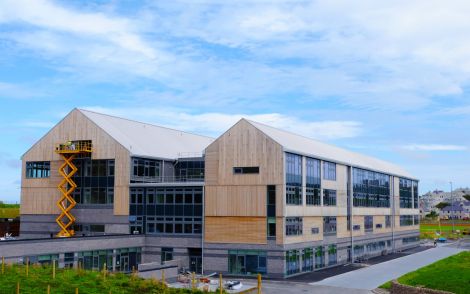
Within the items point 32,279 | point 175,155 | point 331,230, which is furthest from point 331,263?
point 32,279

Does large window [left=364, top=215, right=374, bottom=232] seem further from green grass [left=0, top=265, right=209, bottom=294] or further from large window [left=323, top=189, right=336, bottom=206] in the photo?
green grass [left=0, top=265, right=209, bottom=294]

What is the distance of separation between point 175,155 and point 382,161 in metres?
45.9

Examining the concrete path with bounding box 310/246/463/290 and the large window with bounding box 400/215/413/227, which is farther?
the large window with bounding box 400/215/413/227

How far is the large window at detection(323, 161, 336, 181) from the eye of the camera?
2739 inches

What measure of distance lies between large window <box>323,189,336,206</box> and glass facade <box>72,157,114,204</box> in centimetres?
2557

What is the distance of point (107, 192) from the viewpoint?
218 ft

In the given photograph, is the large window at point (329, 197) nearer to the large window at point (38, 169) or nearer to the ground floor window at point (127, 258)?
the ground floor window at point (127, 258)

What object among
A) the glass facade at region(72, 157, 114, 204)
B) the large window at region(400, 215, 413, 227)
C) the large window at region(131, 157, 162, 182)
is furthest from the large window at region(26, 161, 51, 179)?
the large window at region(400, 215, 413, 227)

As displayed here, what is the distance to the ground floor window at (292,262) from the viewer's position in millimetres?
58031

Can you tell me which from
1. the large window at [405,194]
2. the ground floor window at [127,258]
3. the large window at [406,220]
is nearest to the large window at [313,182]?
the ground floor window at [127,258]

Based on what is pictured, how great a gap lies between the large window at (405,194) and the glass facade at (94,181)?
56.7 m

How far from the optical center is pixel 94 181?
220ft

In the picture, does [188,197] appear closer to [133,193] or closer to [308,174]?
[133,193]

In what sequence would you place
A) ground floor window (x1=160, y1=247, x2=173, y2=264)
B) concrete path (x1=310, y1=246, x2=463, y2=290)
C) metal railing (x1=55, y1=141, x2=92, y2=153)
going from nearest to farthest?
concrete path (x1=310, y1=246, x2=463, y2=290)
ground floor window (x1=160, y1=247, x2=173, y2=264)
metal railing (x1=55, y1=141, x2=92, y2=153)
